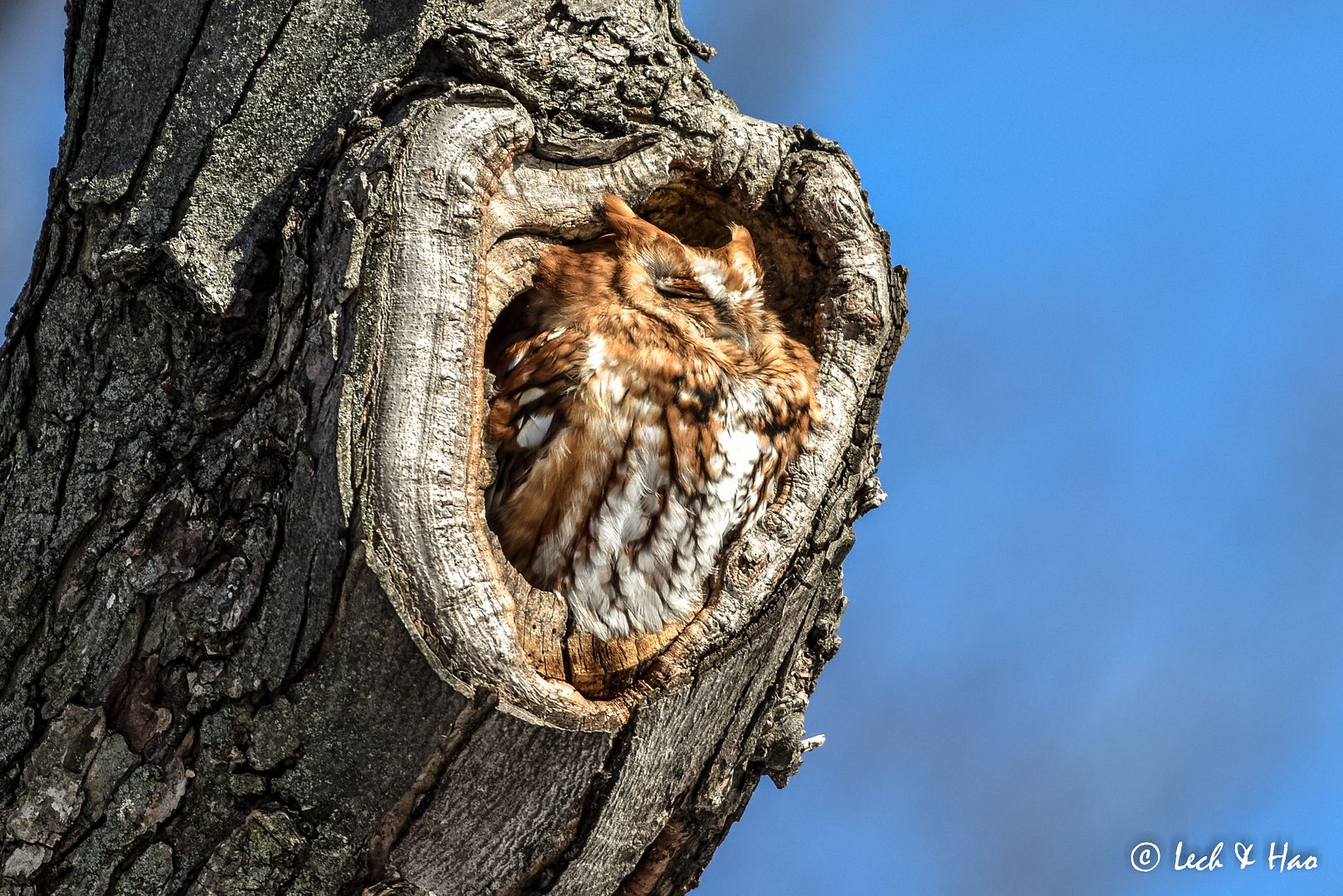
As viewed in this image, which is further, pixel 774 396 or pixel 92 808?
pixel 774 396

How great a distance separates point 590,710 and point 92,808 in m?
0.63

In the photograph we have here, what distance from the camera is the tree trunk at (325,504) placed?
1309 millimetres

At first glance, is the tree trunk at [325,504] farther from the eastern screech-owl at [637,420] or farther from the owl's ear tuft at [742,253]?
the owl's ear tuft at [742,253]

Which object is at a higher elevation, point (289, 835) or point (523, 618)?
point (523, 618)

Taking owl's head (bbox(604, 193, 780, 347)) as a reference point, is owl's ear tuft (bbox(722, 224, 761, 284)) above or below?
above

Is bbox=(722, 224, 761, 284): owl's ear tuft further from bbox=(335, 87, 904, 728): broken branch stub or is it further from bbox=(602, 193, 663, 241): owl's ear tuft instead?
bbox=(602, 193, 663, 241): owl's ear tuft

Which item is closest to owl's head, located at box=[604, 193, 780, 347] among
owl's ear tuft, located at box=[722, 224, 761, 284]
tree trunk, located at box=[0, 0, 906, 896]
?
owl's ear tuft, located at box=[722, 224, 761, 284]

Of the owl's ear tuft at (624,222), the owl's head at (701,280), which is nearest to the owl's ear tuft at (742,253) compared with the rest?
the owl's head at (701,280)

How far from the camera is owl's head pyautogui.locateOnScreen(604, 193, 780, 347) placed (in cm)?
173

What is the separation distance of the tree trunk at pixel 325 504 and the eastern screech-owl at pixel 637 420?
0.27 feet

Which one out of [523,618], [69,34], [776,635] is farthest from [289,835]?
[69,34]

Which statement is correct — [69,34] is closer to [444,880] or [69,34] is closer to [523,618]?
[523,618]

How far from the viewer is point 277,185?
1.47 m

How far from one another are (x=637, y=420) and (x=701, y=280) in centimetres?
29
